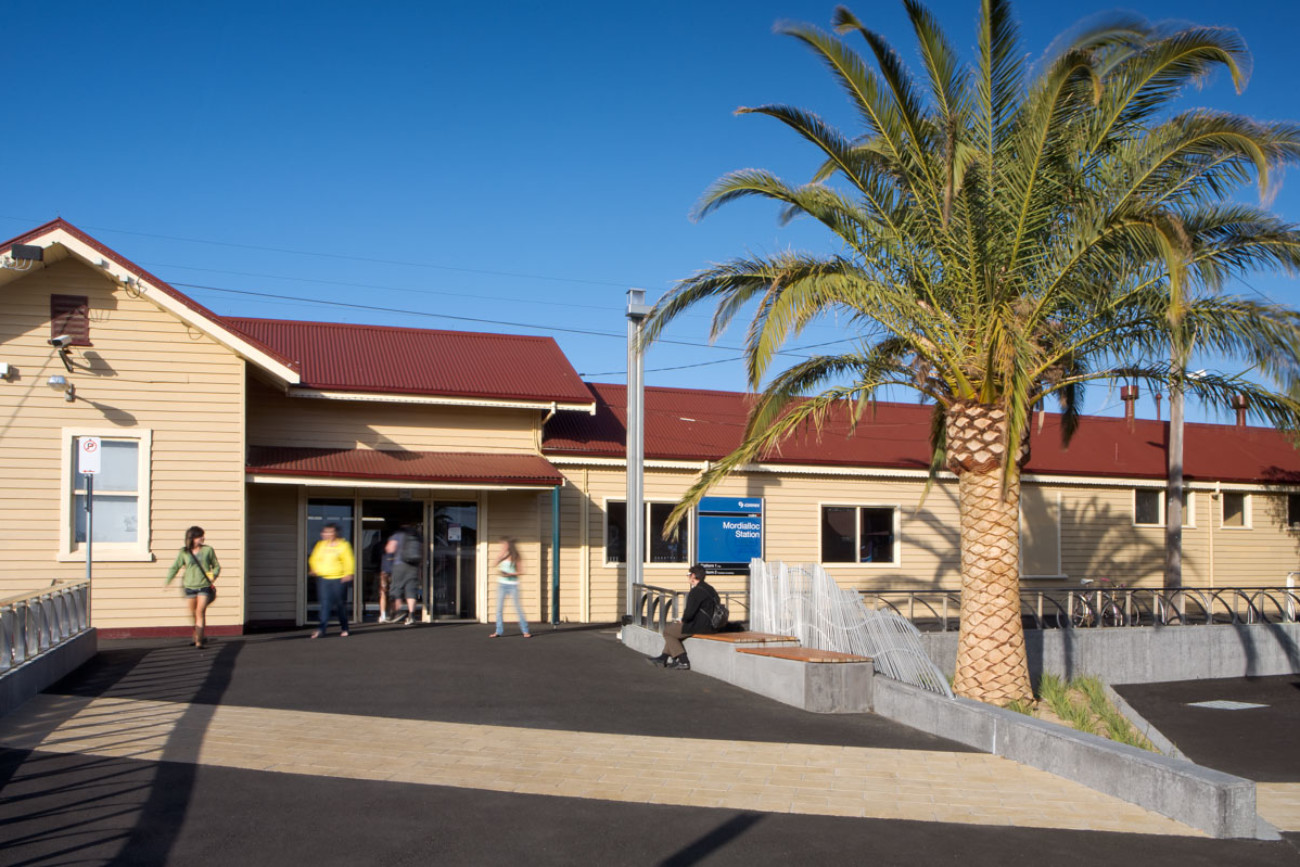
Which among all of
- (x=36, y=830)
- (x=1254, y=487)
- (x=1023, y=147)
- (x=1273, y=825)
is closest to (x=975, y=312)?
(x=1023, y=147)

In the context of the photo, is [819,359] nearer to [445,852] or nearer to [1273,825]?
[1273,825]

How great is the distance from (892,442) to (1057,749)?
15257 millimetres

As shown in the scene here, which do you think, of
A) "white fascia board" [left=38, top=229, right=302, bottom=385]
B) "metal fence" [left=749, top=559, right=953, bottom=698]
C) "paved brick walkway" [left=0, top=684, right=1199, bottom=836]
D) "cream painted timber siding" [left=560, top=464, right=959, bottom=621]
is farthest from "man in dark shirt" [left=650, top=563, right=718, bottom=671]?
"white fascia board" [left=38, top=229, right=302, bottom=385]

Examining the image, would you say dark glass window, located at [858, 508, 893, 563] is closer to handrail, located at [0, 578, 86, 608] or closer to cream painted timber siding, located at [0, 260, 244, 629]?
cream painted timber siding, located at [0, 260, 244, 629]

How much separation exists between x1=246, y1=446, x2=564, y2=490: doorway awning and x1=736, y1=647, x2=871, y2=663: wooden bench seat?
6.17 metres

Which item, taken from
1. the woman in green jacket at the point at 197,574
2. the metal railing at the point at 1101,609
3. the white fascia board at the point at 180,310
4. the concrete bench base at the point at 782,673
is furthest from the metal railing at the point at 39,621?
the metal railing at the point at 1101,609

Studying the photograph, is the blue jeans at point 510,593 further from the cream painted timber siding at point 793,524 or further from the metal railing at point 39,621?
the metal railing at point 39,621

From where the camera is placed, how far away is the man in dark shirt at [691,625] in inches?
542

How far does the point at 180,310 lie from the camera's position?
16.0 meters

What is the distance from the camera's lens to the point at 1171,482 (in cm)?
2167

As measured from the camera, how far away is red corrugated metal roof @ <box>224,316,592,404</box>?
18391mm

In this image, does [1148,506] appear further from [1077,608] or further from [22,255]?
[22,255]

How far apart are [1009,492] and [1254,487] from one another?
1702cm

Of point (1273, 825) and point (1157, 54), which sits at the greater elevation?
point (1157, 54)
